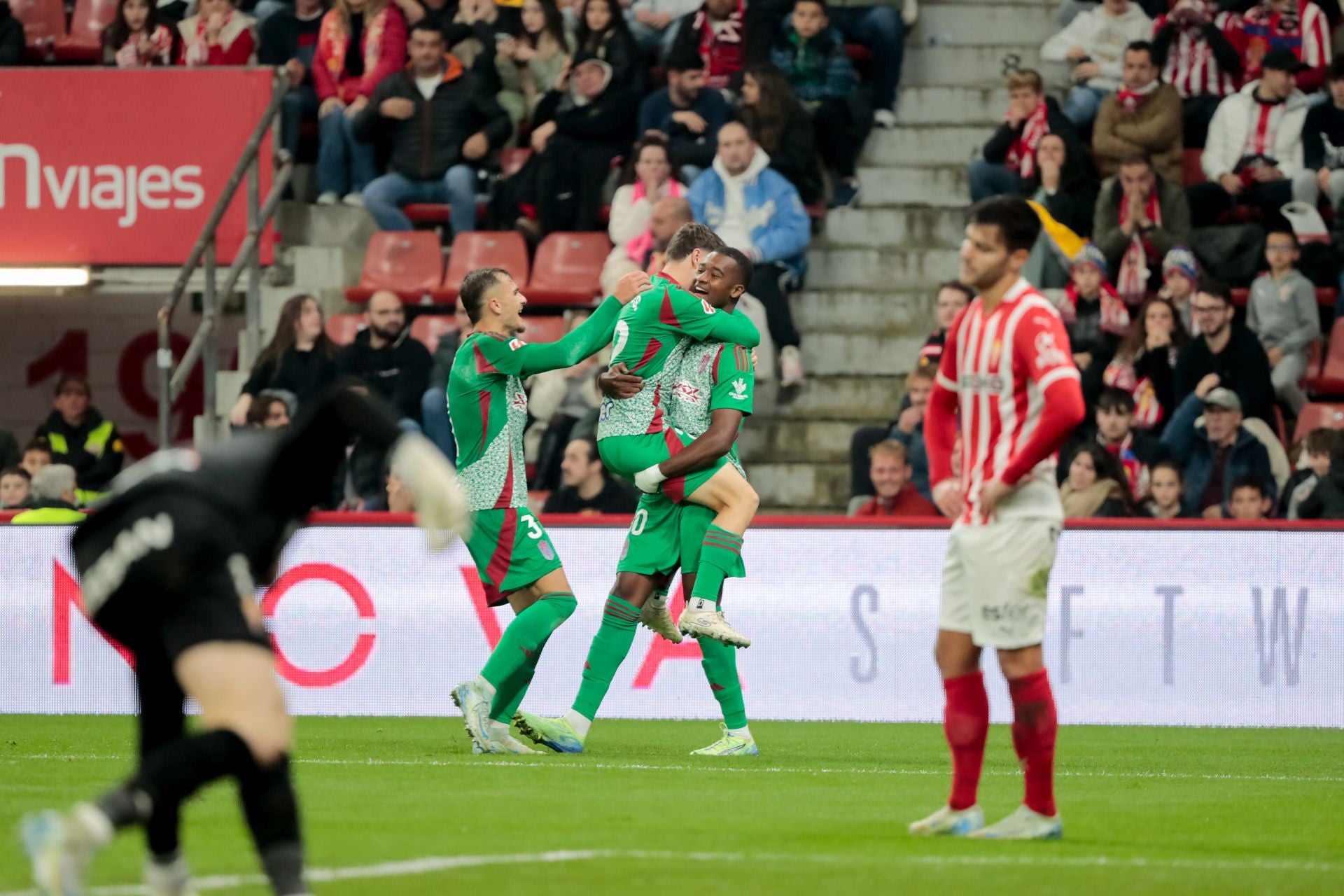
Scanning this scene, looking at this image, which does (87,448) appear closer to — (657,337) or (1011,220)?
(657,337)

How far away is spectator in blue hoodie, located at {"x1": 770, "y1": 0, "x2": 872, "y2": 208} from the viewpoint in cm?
1719

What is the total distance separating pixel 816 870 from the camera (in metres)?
5.90

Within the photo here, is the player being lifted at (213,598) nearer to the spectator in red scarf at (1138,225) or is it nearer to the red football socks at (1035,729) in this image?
the red football socks at (1035,729)

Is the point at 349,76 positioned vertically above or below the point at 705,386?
above

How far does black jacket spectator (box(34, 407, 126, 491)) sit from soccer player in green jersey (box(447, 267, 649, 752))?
24.1 feet

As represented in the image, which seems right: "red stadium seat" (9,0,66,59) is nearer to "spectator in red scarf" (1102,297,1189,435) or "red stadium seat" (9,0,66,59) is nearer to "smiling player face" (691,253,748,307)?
"spectator in red scarf" (1102,297,1189,435)

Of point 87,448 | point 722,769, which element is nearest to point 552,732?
point 722,769

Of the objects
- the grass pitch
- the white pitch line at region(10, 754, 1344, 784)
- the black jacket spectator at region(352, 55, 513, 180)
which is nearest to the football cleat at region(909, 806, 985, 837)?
the grass pitch

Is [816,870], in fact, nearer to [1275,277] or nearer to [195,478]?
[195,478]

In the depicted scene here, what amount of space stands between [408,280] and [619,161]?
1.99 meters

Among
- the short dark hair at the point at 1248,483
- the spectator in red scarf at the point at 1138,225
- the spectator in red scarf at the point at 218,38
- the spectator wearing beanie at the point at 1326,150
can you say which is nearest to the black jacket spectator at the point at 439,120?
the spectator in red scarf at the point at 218,38

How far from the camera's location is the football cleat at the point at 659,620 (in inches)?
393

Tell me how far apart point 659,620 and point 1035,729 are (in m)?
3.65

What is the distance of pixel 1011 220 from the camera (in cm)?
678
